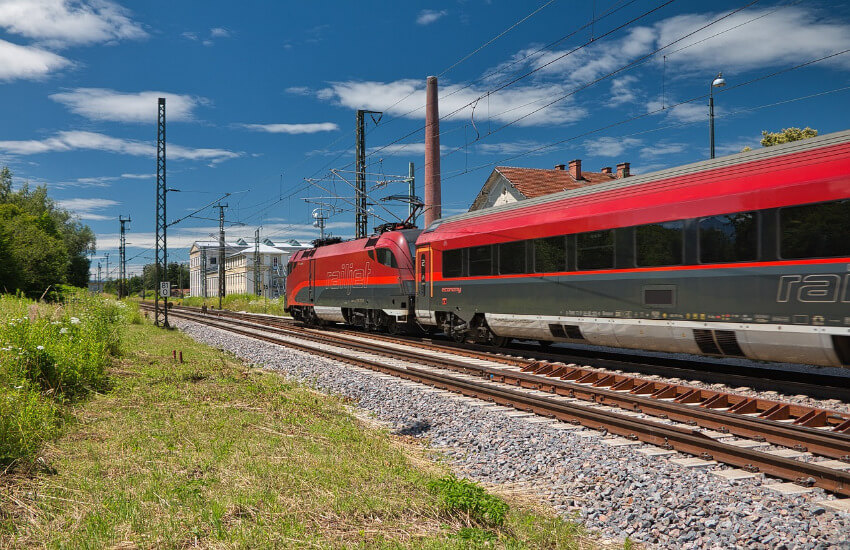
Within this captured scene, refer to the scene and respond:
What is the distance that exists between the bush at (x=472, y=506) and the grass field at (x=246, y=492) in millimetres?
11

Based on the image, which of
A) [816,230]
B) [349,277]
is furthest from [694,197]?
[349,277]

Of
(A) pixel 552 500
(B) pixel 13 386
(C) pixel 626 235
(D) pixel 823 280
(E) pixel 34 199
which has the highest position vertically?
(E) pixel 34 199

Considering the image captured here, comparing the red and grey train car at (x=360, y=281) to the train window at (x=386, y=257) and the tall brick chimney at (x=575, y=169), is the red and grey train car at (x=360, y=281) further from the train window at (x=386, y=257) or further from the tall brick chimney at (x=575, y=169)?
the tall brick chimney at (x=575, y=169)

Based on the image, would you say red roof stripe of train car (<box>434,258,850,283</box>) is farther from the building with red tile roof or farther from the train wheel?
the building with red tile roof

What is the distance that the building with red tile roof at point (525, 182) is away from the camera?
40.3 m

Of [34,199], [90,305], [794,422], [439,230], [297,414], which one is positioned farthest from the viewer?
[34,199]

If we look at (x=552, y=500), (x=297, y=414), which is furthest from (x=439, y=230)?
(x=552, y=500)

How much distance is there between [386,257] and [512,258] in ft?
22.4

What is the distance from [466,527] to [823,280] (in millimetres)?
7142

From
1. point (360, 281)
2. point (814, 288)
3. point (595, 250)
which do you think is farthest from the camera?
point (360, 281)

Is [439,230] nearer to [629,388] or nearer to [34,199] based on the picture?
[629,388]

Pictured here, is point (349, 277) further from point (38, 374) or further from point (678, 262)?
point (38, 374)

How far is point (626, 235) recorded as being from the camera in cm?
1198

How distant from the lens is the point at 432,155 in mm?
37000
